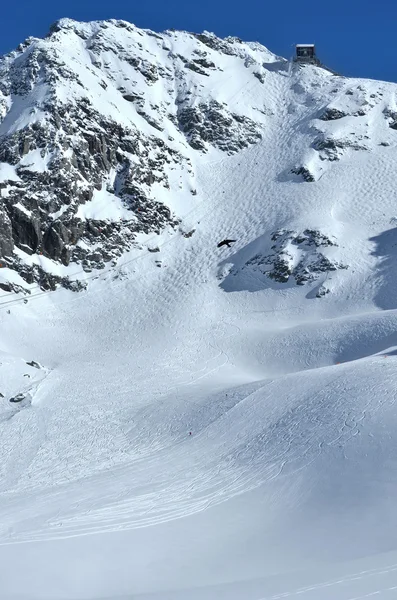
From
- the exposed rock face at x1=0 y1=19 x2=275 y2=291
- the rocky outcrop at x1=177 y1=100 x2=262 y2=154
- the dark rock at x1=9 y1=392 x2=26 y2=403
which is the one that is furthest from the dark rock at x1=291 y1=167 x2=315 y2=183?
the dark rock at x1=9 y1=392 x2=26 y2=403

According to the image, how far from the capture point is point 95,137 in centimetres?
6988

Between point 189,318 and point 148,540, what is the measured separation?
35.5 meters

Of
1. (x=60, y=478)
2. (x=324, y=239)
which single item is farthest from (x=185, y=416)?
(x=324, y=239)

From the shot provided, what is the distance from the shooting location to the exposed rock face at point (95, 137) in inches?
2395

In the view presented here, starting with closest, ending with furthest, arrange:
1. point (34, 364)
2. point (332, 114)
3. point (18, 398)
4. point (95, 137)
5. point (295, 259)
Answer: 1. point (18, 398)
2. point (34, 364)
3. point (295, 259)
4. point (95, 137)
5. point (332, 114)

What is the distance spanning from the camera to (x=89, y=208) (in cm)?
6462

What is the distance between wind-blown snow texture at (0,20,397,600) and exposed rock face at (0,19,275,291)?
0.27 meters

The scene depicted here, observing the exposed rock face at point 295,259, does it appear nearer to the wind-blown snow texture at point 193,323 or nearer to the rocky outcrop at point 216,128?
the wind-blown snow texture at point 193,323

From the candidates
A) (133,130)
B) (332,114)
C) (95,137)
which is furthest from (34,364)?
(332,114)

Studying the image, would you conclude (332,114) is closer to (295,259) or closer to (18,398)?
(295,259)

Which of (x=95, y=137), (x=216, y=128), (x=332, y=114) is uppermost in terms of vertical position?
(x=216, y=128)

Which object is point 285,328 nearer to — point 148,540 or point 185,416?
point 185,416

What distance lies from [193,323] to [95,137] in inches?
1124

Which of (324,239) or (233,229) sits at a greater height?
(233,229)
